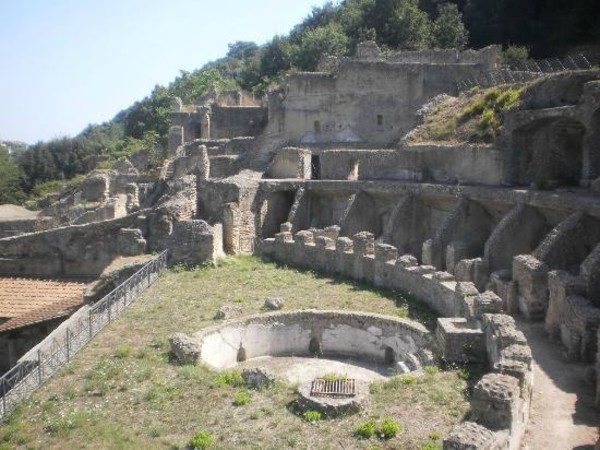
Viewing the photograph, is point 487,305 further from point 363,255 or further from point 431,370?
point 363,255

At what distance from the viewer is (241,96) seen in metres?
48.2

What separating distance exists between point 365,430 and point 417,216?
14248 millimetres

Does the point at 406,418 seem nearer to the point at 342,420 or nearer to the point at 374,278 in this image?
the point at 342,420

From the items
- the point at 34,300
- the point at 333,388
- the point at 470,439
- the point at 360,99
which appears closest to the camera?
Answer: the point at 470,439

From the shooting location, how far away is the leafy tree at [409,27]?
45.6 metres

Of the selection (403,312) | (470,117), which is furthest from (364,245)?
(470,117)

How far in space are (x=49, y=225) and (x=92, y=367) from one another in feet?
80.9

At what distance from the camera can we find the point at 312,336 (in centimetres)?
1703

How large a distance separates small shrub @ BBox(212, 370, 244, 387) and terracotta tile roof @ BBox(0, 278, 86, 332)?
329 inches

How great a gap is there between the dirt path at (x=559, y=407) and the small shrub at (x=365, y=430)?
2.29m

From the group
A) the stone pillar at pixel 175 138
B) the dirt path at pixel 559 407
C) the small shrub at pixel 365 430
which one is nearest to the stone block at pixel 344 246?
the dirt path at pixel 559 407

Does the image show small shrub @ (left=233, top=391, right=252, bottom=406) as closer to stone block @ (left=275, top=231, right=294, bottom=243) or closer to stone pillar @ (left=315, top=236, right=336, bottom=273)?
stone pillar @ (left=315, top=236, right=336, bottom=273)

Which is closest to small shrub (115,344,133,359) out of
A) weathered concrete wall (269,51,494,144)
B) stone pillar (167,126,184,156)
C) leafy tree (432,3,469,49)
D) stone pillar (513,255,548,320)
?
stone pillar (513,255,548,320)

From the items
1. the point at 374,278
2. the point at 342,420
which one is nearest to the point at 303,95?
the point at 374,278
